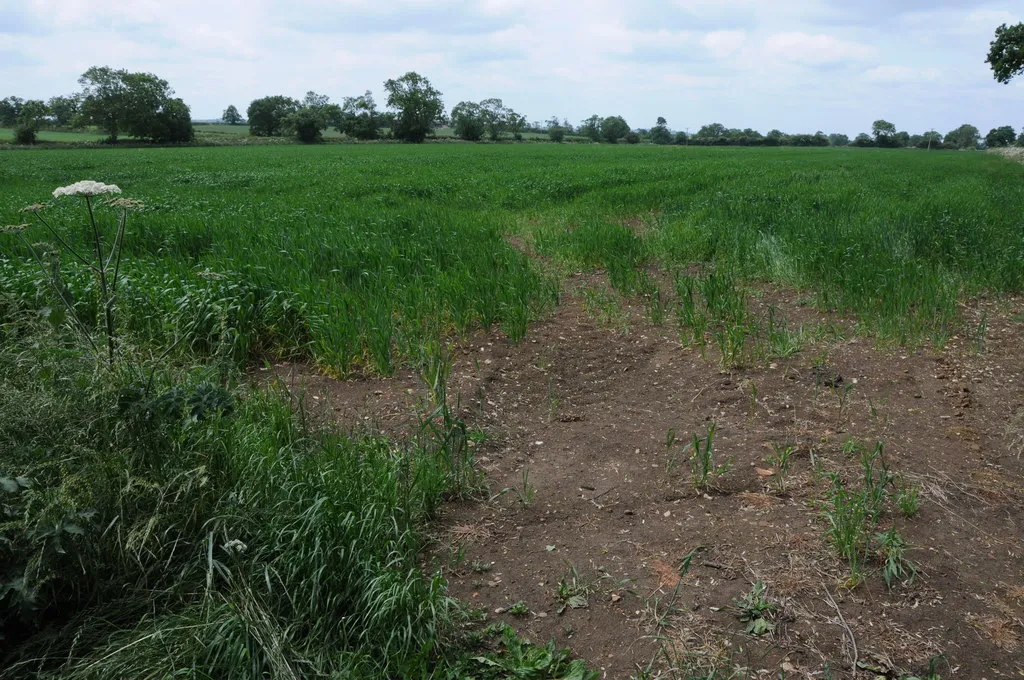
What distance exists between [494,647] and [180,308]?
4.01 meters

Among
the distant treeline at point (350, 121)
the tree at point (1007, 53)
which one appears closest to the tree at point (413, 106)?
the distant treeline at point (350, 121)

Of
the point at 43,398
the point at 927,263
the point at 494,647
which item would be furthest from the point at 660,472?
the point at 927,263

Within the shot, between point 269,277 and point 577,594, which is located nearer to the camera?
point 577,594

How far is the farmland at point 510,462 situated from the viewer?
101 inches

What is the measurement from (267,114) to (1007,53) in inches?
3192

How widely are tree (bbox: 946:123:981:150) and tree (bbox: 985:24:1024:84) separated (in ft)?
337

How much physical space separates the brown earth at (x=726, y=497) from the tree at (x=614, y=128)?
327 feet

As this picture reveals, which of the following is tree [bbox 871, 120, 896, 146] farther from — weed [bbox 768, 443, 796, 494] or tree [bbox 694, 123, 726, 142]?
weed [bbox 768, 443, 796, 494]

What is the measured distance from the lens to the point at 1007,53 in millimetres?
24516

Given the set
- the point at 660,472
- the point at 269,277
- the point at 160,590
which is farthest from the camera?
the point at 269,277

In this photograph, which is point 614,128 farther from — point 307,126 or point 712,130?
point 307,126

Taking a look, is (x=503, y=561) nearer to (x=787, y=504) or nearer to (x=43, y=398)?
(x=787, y=504)

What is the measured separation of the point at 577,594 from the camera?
2.93 m

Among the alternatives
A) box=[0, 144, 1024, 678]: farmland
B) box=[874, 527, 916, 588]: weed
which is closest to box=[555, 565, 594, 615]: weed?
box=[0, 144, 1024, 678]: farmland
